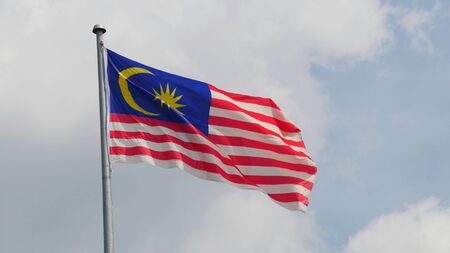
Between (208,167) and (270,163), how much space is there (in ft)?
7.86

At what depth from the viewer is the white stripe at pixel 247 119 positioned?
2456 cm

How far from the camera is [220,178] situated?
23422 mm

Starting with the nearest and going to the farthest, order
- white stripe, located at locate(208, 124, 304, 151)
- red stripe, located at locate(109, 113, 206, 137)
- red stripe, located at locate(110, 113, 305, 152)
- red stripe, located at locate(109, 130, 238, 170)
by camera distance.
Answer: red stripe, located at locate(109, 130, 238, 170), red stripe, located at locate(109, 113, 206, 137), red stripe, located at locate(110, 113, 305, 152), white stripe, located at locate(208, 124, 304, 151)

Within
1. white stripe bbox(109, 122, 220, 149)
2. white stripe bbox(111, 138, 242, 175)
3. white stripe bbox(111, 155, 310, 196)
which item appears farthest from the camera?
white stripe bbox(109, 122, 220, 149)

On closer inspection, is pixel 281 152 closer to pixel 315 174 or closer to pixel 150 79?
pixel 315 174

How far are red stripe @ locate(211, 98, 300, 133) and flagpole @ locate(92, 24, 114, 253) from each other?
4231mm

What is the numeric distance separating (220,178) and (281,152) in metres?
2.53

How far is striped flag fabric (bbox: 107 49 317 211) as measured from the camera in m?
22.3

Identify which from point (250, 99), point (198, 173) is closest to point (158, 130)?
point (198, 173)

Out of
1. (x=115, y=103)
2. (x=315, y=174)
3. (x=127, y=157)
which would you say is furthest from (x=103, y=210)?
(x=315, y=174)

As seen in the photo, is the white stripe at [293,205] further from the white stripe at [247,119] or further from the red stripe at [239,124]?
the white stripe at [247,119]

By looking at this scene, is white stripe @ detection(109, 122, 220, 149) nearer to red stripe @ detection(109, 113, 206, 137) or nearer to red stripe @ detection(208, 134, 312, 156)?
red stripe @ detection(109, 113, 206, 137)

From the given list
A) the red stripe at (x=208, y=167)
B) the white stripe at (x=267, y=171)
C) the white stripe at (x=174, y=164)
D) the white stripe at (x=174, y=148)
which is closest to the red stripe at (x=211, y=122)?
the white stripe at (x=174, y=148)

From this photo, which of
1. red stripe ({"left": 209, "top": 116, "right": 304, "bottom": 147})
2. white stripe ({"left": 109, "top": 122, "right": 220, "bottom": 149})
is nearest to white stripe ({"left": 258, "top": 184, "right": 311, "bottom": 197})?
red stripe ({"left": 209, "top": 116, "right": 304, "bottom": 147})
